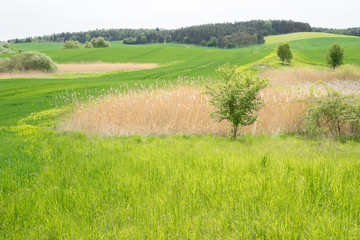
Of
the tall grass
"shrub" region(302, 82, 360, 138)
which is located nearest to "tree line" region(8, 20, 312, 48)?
"shrub" region(302, 82, 360, 138)

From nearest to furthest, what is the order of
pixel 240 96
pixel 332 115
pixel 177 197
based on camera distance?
pixel 177 197
pixel 240 96
pixel 332 115

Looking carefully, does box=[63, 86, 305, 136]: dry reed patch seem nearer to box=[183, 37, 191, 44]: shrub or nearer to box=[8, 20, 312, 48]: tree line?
box=[8, 20, 312, 48]: tree line

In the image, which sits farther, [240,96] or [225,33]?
[225,33]

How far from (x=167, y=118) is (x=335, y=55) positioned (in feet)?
92.1

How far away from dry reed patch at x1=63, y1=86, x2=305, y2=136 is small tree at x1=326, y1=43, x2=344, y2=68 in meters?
23.0

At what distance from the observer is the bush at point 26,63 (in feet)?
123

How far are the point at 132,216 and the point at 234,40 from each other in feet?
350

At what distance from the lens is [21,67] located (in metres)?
37.9

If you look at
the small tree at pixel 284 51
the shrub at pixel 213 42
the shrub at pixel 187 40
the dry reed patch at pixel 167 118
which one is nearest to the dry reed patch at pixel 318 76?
the small tree at pixel 284 51

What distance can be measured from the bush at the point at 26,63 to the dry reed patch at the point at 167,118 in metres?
34.6

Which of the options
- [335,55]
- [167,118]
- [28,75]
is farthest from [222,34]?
[167,118]

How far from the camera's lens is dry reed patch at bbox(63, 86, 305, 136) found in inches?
362

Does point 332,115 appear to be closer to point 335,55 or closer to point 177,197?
point 177,197

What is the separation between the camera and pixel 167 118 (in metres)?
9.75
